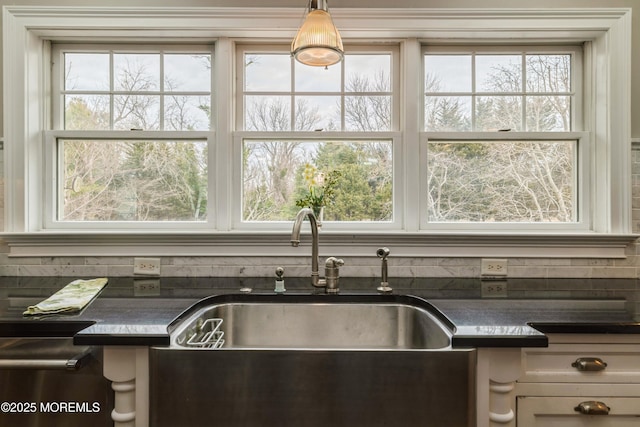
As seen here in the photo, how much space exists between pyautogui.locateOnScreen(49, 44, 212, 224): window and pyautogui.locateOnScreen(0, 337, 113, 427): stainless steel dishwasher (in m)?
0.91

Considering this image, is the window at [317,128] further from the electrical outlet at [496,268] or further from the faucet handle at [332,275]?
the electrical outlet at [496,268]

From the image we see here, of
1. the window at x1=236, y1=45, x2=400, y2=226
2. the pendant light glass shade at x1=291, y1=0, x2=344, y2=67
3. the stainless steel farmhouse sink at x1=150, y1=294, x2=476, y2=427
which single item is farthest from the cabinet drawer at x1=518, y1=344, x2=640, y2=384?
the pendant light glass shade at x1=291, y1=0, x2=344, y2=67

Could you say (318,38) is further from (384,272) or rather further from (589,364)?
(589,364)

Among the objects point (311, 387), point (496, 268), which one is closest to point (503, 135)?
point (496, 268)

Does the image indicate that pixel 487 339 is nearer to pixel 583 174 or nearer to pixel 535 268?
pixel 535 268

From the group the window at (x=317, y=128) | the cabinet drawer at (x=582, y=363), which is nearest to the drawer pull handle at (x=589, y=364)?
the cabinet drawer at (x=582, y=363)

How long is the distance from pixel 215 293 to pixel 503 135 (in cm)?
165

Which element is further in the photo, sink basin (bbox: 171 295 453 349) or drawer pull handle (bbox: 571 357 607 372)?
sink basin (bbox: 171 295 453 349)

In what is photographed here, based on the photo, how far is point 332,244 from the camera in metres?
1.82

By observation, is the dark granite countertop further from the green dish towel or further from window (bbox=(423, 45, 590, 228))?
window (bbox=(423, 45, 590, 228))

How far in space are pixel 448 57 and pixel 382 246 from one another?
109cm

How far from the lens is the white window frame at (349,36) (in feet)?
5.90

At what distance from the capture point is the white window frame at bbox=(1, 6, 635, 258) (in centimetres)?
180

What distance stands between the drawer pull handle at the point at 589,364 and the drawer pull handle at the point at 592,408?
0.11 meters
